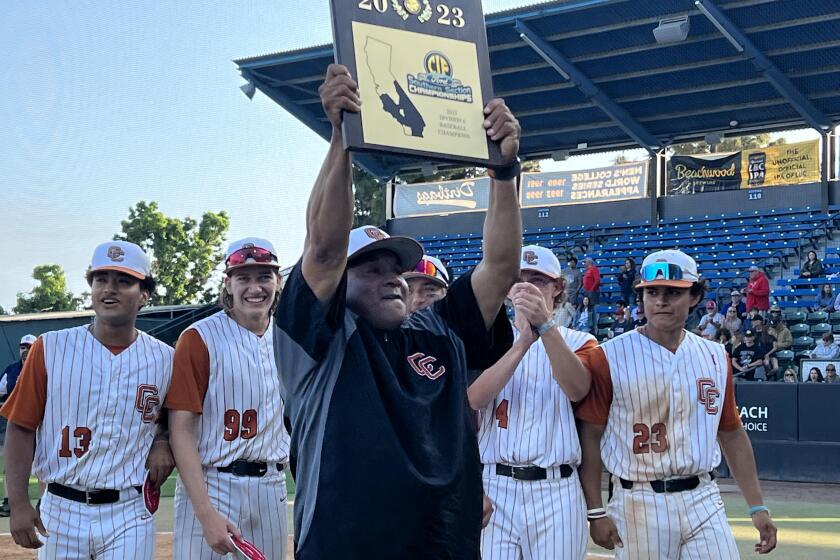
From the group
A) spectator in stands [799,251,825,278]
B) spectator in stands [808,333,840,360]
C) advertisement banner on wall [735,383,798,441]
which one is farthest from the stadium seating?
advertisement banner on wall [735,383,798,441]

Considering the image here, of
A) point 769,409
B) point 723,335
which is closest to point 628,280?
point 723,335

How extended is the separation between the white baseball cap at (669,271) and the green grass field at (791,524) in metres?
3.57

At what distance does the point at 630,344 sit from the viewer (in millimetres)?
4926

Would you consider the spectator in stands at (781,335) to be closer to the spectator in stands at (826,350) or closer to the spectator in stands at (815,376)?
the spectator in stands at (826,350)

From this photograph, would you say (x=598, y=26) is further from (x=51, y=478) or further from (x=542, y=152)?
(x=51, y=478)

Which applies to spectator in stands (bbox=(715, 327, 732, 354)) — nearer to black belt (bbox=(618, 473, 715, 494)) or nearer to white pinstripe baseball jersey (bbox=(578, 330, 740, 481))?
white pinstripe baseball jersey (bbox=(578, 330, 740, 481))

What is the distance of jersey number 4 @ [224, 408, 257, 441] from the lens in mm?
4961

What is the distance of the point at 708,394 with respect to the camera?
4820 millimetres

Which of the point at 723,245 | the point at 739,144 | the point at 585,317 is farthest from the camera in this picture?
the point at 739,144

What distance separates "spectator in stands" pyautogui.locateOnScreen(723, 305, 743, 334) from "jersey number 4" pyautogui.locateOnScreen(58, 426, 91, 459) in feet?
44.5

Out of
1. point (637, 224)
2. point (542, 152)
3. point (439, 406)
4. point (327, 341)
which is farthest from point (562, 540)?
point (542, 152)

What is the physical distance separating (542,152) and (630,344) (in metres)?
22.1

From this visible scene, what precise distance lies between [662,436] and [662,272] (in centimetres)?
76

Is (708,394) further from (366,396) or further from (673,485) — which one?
(366,396)
